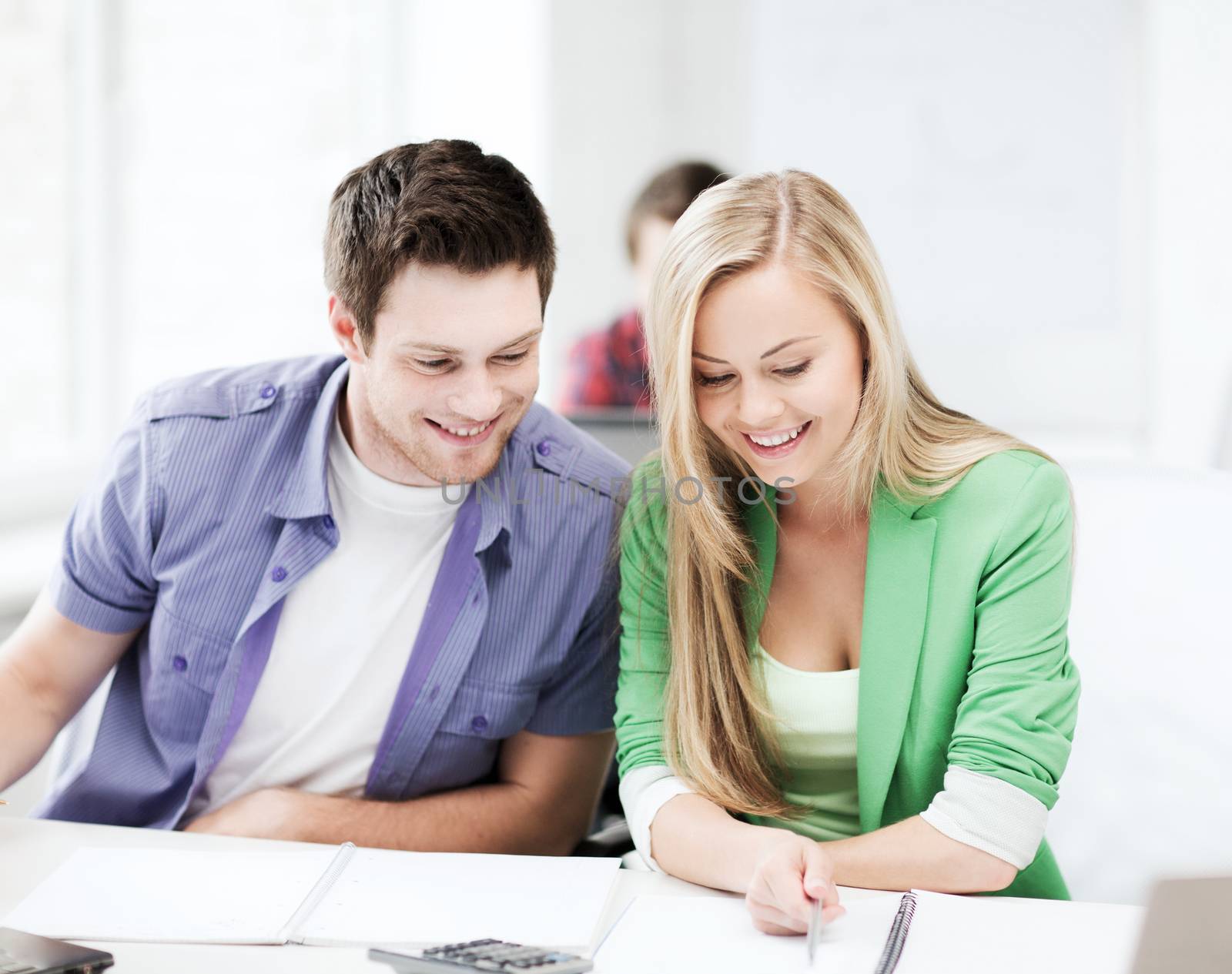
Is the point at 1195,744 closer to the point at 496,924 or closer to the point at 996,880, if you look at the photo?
the point at 996,880

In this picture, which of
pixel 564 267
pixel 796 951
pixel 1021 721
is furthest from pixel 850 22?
pixel 796 951

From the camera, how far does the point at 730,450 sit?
1330mm

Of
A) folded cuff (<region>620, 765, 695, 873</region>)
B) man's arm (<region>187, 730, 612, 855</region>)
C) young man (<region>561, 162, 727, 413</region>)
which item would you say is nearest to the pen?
folded cuff (<region>620, 765, 695, 873</region>)

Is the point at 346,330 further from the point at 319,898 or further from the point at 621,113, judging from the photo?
the point at 621,113

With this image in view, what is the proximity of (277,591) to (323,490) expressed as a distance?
125 mm

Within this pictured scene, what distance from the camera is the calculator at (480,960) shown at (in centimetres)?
85

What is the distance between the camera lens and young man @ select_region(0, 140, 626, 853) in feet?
4.54

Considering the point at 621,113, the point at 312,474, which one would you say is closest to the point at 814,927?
the point at 312,474

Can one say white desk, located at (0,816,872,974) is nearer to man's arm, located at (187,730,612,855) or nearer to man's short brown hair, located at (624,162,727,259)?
man's arm, located at (187,730,612,855)

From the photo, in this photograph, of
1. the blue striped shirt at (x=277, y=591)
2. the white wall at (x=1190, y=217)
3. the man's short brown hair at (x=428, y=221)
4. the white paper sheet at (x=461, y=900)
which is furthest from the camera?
the white wall at (x=1190, y=217)

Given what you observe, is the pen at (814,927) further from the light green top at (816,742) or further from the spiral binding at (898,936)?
the light green top at (816,742)

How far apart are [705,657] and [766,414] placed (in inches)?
10.3

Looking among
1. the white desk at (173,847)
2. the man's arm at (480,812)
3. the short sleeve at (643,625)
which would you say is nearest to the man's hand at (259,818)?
the man's arm at (480,812)

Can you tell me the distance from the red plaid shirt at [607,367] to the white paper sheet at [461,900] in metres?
2.30
